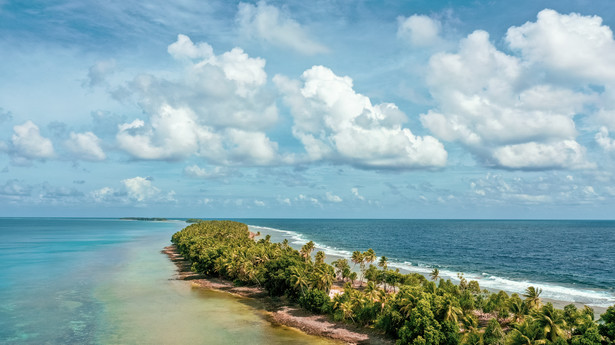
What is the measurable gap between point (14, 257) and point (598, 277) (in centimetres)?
20328

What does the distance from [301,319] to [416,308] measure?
71.3ft

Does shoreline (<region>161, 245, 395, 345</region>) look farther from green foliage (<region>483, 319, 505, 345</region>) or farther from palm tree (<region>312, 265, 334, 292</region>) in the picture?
green foliage (<region>483, 319, 505, 345</region>)

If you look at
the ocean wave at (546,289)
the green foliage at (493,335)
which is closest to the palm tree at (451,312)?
the green foliage at (493,335)

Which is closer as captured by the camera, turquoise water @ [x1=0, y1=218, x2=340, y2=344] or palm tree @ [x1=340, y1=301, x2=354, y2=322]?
turquoise water @ [x1=0, y1=218, x2=340, y2=344]

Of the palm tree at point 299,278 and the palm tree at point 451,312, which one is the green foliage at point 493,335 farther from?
the palm tree at point 299,278

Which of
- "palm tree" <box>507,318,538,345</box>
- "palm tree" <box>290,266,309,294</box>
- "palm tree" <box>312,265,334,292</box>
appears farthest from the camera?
"palm tree" <box>290,266,309,294</box>

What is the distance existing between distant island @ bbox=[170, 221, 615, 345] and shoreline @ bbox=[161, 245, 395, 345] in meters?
0.42

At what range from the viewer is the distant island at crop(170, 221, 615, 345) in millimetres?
38500

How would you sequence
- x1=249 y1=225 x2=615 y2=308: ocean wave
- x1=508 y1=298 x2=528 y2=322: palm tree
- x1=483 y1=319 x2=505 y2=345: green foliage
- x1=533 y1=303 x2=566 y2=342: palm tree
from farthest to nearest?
x1=249 y1=225 x2=615 y2=308: ocean wave, x1=508 y1=298 x2=528 y2=322: palm tree, x1=483 y1=319 x2=505 y2=345: green foliage, x1=533 y1=303 x2=566 y2=342: palm tree

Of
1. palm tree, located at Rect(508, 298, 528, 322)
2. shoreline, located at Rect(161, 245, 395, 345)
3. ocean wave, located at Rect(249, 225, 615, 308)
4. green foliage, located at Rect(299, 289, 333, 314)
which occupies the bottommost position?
shoreline, located at Rect(161, 245, 395, 345)

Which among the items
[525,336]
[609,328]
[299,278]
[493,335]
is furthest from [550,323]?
[299,278]

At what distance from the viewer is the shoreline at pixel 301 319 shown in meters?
53.5

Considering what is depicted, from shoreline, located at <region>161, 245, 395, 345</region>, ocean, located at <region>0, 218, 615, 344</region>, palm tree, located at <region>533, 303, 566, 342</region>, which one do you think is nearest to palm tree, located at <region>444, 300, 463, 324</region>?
shoreline, located at <region>161, 245, 395, 345</region>

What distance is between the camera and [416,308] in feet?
156
